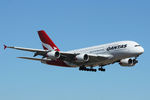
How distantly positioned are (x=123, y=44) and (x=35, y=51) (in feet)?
46.1

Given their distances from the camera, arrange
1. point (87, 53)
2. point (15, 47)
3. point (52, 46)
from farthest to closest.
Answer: point (52, 46) → point (87, 53) → point (15, 47)

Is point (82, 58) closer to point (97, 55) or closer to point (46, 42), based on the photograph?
point (97, 55)

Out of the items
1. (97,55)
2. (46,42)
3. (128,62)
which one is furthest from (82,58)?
(46,42)

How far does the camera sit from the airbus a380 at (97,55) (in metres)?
58.3

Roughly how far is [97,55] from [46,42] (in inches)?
515

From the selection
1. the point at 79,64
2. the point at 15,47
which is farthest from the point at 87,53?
the point at 15,47

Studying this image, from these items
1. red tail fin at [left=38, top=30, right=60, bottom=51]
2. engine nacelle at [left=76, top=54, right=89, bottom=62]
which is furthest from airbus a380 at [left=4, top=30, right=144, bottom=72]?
red tail fin at [left=38, top=30, right=60, bottom=51]

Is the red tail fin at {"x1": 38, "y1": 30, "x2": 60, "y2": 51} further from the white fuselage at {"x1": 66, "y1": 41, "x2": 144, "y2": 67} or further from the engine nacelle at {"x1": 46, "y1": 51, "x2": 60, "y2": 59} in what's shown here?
the white fuselage at {"x1": 66, "y1": 41, "x2": 144, "y2": 67}

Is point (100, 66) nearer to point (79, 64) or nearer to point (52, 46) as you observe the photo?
point (79, 64)

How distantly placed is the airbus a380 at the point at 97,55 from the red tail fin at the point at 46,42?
364 centimetres

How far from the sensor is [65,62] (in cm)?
6512

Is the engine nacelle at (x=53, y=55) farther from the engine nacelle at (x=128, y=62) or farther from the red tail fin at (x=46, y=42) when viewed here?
the engine nacelle at (x=128, y=62)

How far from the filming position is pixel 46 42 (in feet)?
226

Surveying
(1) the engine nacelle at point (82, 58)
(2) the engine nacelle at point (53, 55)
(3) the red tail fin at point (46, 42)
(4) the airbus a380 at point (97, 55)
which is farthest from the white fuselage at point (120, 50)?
(3) the red tail fin at point (46, 42)
